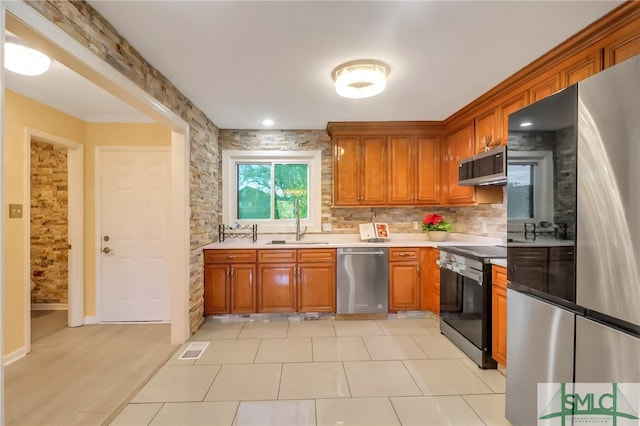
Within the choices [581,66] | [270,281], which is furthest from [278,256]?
[581,66]

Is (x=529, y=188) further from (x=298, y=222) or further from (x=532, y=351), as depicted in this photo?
(x=298, y=222)

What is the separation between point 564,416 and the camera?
1.32m

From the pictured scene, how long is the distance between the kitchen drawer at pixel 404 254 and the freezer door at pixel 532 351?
184cm

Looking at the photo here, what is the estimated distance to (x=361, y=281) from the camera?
11.6ft

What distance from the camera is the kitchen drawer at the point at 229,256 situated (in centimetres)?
346

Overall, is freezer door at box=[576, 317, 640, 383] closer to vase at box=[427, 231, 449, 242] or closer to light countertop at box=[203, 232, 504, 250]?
light countertop at box=[203, 232, 504, 250]

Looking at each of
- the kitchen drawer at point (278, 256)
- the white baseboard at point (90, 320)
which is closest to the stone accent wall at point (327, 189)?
the kitchen drawer at point (278, 256)

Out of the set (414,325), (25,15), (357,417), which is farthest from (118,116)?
(414,325)

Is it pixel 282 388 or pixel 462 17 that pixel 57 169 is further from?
pixel 462 17

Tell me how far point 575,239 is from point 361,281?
2453 mm

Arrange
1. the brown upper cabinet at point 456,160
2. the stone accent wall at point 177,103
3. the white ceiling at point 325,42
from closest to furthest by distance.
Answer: the stone accent wall at point 177,103 → the white ceiling at point 325,42 → the brown upper cabinet at point 456,160

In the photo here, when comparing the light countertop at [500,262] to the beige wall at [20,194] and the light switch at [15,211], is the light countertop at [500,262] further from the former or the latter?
the light switch at [15,211]

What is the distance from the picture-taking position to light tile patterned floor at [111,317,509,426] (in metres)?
1.86

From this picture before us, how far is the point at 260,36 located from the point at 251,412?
98.0 inches
